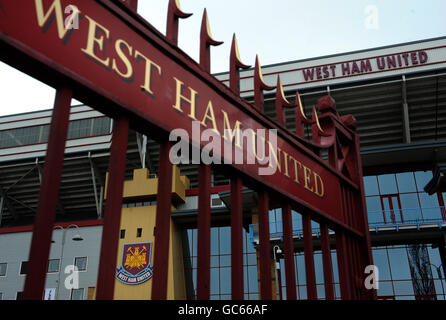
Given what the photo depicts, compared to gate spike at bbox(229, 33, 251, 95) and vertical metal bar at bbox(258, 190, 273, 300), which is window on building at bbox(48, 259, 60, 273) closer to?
vertical metal bar at bbox(258, 190, 273, 300)

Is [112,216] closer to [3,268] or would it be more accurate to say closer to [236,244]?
[236,244]

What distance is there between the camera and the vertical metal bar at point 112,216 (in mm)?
2951

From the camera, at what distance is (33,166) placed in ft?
122

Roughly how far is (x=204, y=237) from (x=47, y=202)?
1.59 meters

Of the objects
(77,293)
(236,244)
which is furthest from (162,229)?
(77,293)

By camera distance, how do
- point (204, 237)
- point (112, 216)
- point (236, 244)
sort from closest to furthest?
point (112, 216), point (204, 237), point (236, 244)

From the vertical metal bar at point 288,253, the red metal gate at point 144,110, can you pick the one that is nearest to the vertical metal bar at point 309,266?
the red metal gate at point 144,110

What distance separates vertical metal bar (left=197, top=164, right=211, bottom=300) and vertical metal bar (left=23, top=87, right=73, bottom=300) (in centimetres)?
146

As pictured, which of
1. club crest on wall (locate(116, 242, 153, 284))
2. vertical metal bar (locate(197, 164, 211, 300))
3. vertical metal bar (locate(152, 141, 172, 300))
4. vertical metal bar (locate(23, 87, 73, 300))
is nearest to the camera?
vertical metal bar (locate(23, 87, 73, 300))

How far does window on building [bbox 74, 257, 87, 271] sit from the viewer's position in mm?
32531

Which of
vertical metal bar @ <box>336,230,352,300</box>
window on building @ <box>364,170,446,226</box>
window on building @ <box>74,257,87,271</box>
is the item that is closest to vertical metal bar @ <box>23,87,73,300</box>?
vertical metal bar @ <box>336,230,352,300</box>

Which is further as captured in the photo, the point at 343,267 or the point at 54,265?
the point at 54,265

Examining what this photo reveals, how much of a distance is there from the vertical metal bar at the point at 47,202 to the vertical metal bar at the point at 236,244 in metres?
1.91

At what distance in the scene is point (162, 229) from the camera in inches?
138
